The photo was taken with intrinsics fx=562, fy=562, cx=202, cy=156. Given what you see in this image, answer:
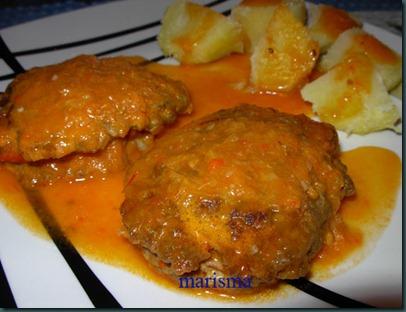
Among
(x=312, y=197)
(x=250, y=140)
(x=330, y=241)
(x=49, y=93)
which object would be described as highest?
(x=49, y=93)

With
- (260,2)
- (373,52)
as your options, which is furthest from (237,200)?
(260,2)

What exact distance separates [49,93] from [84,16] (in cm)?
161

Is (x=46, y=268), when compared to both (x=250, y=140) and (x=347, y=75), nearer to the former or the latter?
(x=250, y=140)

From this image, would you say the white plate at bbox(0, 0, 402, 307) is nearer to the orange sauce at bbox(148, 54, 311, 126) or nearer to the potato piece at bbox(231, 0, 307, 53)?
the orange sauce at bbox(148, 54, 311, 126)

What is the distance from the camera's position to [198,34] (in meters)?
3.83

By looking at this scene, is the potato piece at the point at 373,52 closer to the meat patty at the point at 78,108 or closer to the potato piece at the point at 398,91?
the potato piece at the point at 398,91

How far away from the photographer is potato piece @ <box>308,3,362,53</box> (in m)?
3.77

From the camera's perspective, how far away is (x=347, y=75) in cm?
329

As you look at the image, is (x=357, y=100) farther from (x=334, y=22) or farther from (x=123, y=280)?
(x=123, y=280)

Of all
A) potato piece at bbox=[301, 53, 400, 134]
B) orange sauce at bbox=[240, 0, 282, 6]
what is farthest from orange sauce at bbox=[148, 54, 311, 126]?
orange sauce at bbox=[240, 0, 282, 6]

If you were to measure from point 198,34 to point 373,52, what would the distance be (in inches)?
45.5

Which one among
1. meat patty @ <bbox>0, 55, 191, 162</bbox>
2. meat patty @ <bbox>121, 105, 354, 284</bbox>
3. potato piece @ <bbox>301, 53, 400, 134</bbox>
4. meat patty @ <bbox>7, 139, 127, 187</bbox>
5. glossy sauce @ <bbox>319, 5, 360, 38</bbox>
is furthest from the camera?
glossy sauce @ <bbox>319, 5, 360, 38</bbox>

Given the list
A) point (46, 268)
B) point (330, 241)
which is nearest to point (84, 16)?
point (46, 268)

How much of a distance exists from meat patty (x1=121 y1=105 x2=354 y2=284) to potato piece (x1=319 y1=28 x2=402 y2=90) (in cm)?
102
